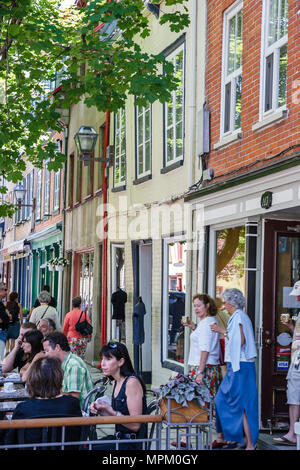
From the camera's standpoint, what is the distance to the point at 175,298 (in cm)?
1420

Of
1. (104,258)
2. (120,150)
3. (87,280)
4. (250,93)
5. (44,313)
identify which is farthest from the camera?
(87,280)

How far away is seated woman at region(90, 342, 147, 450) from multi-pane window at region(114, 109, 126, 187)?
11.2m

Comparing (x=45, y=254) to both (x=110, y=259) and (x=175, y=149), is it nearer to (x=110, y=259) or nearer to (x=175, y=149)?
(x=110, y=259)

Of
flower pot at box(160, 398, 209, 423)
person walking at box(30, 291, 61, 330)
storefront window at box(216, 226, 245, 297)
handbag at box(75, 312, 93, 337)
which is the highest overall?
storefront window at box(216, 226, 245, 297)

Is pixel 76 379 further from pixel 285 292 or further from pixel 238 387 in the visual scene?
pixel 285 292

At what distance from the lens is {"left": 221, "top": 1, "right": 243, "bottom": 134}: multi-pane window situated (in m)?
11.3

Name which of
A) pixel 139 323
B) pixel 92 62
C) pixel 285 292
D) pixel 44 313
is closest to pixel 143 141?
pixel 139 323

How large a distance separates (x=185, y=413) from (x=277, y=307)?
3.78 m

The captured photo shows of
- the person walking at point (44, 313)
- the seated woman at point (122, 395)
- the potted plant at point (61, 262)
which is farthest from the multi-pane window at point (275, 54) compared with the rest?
the potted plant at point (61, 262)

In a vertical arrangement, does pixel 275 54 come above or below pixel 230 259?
above

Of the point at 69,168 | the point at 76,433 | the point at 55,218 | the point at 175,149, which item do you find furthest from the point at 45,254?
the point at 76,433

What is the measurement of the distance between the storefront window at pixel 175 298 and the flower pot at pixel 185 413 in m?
6.89

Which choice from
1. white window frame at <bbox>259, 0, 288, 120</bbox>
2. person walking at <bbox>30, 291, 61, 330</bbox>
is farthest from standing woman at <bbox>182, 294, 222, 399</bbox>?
person walking at <bbox>30, 291, 61, 330</bbox>

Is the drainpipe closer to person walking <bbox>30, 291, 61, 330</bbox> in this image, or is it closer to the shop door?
person walking <bbox>30, 291, 61, 330</bbox>
